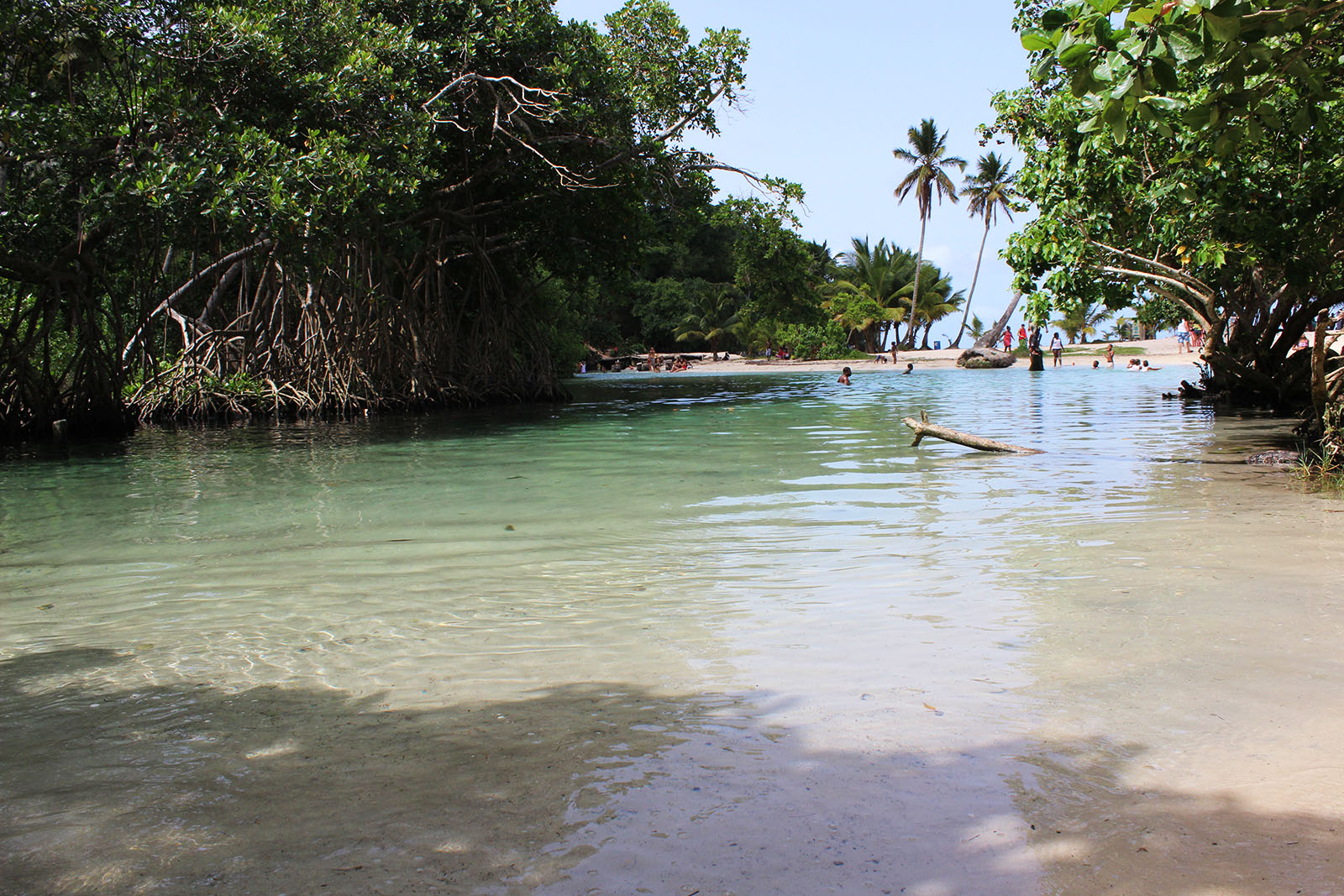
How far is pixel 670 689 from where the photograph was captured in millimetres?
3541

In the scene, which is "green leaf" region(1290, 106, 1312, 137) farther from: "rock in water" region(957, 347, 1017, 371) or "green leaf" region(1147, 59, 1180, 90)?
"rock in water" region(957, 347, 1017, 371)

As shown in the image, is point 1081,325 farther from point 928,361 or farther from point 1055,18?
point 1055,18

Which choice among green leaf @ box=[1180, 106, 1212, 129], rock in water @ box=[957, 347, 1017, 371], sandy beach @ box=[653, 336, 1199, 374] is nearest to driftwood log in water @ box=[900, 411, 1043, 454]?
green leaf @ box=[1180, 106, 1212, 129]

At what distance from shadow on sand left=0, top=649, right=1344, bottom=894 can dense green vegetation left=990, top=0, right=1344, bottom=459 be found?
250cm

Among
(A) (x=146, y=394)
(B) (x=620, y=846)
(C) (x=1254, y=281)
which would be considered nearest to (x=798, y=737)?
(B) (x=620, y=846)

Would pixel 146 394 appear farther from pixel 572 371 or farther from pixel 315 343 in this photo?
pixel 572 371

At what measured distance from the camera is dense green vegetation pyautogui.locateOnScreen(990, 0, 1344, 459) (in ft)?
11.8

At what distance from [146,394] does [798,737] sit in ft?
50.3

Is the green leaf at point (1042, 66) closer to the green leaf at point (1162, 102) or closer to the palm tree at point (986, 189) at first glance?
the green leaf at point (1162, 102)

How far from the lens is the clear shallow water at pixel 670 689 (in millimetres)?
2357

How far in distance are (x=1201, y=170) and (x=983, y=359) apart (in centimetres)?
3597


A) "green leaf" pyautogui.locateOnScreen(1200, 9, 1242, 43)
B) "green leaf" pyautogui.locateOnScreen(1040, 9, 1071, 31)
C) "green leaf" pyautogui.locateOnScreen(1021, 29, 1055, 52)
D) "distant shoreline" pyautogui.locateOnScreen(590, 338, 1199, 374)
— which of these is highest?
"green leaf" pyautogui.locateOnScreen(1040, 9, 1071, 31)

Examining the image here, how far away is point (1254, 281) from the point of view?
14.0 m

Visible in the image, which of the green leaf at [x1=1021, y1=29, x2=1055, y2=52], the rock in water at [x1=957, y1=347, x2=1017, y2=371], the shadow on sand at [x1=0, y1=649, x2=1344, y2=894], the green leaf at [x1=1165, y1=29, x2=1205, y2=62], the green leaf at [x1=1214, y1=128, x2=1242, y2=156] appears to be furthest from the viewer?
the rock in water at [x1=957, y1=347, x2=1017, y2=371]
